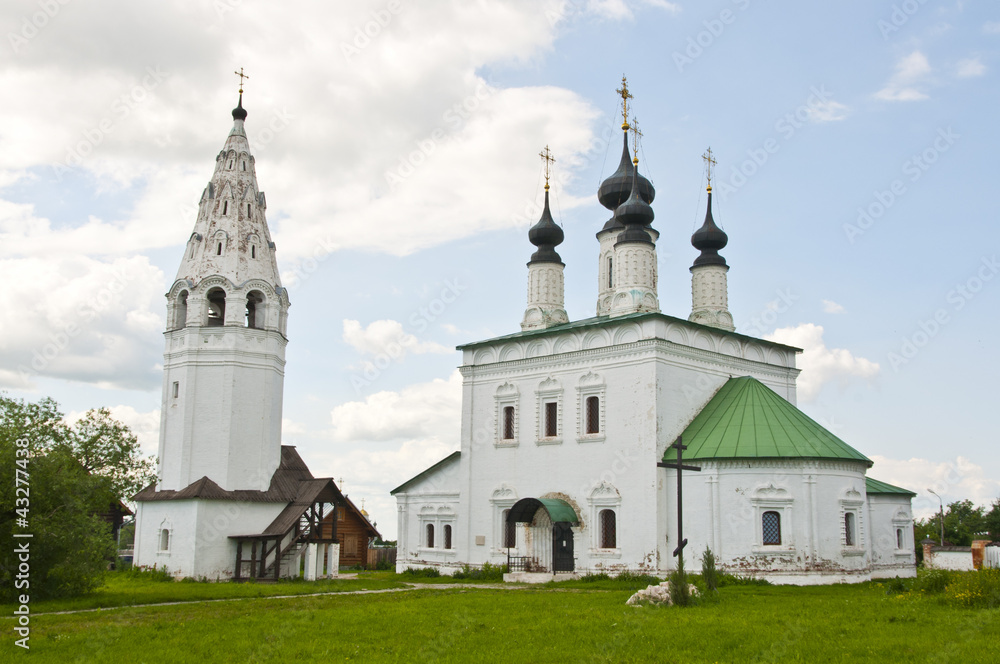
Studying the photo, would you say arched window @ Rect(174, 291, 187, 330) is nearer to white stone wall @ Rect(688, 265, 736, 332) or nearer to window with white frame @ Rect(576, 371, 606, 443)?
window with white frame @ Rect(576, 371, 606, 443)

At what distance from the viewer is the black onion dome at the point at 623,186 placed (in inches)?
1059

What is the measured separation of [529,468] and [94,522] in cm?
1136

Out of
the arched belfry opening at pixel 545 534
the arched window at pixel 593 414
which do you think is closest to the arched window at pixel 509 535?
the arched belfry opening at pixel 545 534

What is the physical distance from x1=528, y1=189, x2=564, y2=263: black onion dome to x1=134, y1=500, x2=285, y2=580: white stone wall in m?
10.7

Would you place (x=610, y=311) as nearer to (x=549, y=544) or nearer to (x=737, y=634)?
(x=549, y=544)

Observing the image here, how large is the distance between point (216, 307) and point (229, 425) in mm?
3720

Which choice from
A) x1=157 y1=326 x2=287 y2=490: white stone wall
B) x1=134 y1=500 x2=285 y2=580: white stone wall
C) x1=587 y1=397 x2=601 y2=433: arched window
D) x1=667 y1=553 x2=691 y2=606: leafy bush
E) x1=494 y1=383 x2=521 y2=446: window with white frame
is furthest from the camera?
x1=494 y1=383 x2=521 y2=446: window with white frame

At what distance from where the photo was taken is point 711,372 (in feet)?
77.2

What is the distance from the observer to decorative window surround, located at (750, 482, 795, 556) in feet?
65.1

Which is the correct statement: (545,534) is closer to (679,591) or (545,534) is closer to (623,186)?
(679,591)

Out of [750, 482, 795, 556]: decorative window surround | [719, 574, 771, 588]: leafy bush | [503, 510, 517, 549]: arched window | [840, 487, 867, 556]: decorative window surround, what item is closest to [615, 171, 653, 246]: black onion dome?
[750, 482, 795, 556]: decorative window surround

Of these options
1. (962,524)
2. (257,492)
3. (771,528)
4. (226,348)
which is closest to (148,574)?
(257,492)

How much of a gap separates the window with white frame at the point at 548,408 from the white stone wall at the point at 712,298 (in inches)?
198

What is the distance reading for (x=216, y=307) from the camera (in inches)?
1005
